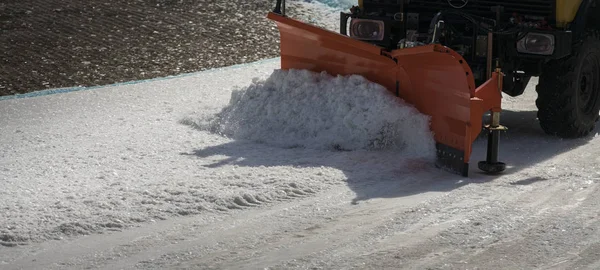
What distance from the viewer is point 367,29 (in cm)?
845

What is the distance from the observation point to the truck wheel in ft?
25.6

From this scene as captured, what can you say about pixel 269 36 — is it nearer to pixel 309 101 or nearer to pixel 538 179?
pixel 309 101

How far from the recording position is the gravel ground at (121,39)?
10625 mm

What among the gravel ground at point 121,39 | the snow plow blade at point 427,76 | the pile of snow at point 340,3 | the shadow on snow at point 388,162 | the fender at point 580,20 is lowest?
the pile of snow at point 340,3

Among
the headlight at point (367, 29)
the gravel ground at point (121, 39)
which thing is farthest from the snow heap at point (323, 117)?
the gravel ground at point (121, 39)

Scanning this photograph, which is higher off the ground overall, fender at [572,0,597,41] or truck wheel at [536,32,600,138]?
fender at [572,0,597,41]

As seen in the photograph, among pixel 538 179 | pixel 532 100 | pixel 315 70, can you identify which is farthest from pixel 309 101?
pixel 532 100

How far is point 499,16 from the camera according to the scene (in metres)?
7.75

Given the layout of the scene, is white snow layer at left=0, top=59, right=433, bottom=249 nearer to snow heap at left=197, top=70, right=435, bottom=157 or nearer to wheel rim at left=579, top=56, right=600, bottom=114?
snow heap at left=197, top=70, right=435, bottom=157

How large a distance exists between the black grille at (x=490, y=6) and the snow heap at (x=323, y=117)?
3.49 feet

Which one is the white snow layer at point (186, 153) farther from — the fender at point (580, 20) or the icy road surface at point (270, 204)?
the fender at point (580, 20)

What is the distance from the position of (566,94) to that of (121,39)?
5.87 meters

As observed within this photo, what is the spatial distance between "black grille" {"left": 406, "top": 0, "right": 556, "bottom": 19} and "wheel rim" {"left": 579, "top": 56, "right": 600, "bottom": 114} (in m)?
0.53

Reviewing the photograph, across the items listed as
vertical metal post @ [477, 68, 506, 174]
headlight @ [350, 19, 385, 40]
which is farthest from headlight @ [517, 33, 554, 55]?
headlight @ [350, 19, 385, 40]
